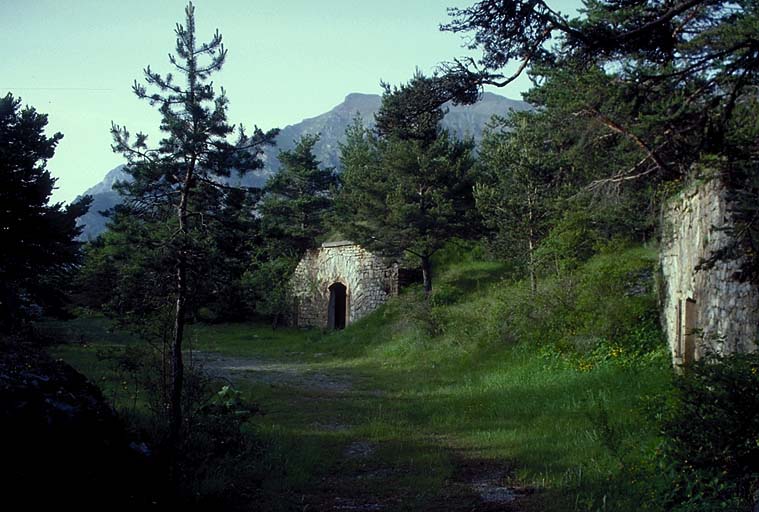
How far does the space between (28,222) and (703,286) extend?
12.1 metres

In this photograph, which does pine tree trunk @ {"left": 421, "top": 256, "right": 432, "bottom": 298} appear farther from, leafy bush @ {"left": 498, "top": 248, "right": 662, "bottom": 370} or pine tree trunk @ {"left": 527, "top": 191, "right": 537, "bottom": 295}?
leafy bush @ {"left": 498, "top": 248, "right": 662, "bottom": 370}

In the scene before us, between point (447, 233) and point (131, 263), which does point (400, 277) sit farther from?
point (131, 263)

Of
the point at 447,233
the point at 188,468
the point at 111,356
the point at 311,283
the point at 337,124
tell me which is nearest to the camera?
the point at 188,468

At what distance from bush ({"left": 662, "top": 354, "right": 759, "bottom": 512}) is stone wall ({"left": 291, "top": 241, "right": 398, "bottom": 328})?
15428 millimetres

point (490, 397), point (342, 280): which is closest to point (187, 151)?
point (490, 397)

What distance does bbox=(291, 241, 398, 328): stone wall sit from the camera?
65.9 feet

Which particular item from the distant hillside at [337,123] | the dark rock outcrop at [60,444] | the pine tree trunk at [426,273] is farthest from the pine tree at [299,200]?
the distant hillside at [337,123]

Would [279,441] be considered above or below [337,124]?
below

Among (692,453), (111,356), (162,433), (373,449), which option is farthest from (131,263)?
(692,453)

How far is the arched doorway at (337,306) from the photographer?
72.1ft

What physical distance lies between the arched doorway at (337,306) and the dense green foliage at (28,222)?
8.62 m

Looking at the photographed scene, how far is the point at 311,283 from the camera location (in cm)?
2266

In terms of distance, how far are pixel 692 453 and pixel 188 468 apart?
3.86 meters

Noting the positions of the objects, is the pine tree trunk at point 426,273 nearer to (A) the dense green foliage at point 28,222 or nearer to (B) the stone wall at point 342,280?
(B) the stone wall at point 342,280
